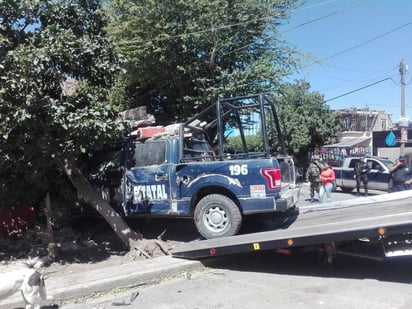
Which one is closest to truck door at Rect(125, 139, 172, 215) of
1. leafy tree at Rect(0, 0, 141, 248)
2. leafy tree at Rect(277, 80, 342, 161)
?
leafy tree at Rect(0, 0, 141, 248)

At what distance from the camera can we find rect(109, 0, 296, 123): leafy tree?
14758 mm

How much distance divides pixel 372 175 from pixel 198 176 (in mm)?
12328

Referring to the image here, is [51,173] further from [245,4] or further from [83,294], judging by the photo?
[245,4]

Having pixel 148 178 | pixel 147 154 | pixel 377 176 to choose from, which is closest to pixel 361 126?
pixel 377 176

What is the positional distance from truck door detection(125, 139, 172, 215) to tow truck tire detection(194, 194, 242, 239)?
2.28ft

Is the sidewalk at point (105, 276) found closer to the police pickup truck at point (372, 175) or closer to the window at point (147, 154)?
the window at point (147, 154)

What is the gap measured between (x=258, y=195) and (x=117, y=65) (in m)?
3.11

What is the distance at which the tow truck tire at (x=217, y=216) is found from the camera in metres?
6.66

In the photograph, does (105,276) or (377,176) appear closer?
(105,276)

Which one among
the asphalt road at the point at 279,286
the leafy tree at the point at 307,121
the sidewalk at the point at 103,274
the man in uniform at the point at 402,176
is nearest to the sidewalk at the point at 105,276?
the sidewalk at the point at 103,274

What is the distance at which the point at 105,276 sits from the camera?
5.98 meters

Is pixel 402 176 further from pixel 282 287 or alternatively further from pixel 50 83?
pixel 50 83

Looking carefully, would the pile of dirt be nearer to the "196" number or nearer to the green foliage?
the green foliage

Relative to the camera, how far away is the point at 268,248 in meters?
5.82
